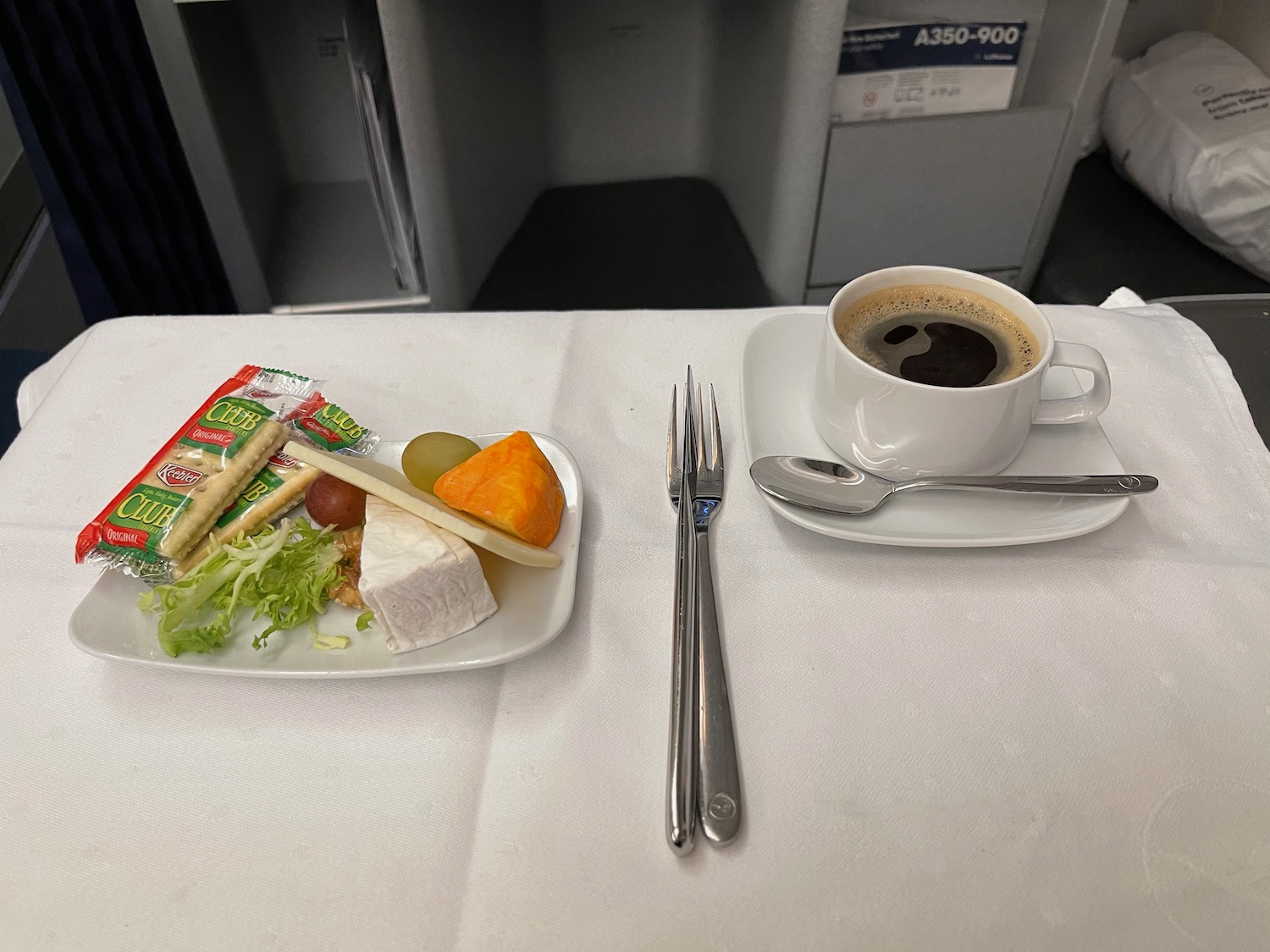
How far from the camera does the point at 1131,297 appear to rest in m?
0.74

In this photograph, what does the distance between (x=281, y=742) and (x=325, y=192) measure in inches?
52.7

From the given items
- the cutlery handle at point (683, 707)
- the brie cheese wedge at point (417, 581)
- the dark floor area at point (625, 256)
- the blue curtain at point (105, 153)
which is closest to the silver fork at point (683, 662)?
the cutlery handle at point (683, 707)

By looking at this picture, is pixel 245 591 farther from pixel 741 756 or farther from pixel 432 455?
pixel 741 756

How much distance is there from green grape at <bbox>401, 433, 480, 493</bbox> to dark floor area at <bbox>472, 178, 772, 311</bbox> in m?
0.85

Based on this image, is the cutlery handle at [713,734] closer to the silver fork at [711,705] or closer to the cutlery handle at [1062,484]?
the silver fork at [711,705]

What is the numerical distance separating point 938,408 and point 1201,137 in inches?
40.1

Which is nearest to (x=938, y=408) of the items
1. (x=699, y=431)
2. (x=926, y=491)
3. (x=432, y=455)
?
(x=926, y=491)

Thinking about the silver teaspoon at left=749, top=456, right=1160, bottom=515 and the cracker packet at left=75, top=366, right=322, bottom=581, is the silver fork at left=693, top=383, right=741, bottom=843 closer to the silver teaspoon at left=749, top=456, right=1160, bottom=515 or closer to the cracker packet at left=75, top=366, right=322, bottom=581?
the silver teaspoon at left=749, top=456, right=1160, bottom=515

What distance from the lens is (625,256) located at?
4.80ft

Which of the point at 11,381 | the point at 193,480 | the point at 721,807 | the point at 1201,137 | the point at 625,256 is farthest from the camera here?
the point at 625,256

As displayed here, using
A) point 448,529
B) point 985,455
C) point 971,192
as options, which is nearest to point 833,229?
point 971,192

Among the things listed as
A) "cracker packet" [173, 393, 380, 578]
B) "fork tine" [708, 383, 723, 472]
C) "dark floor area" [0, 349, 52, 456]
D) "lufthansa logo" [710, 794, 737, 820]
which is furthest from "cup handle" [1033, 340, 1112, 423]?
"dark floor area" [0, 349, 52, 456]

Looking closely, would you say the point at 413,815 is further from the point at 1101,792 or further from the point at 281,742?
the point at 1101,792

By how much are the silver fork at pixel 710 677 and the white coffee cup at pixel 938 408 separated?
9 centimetres
